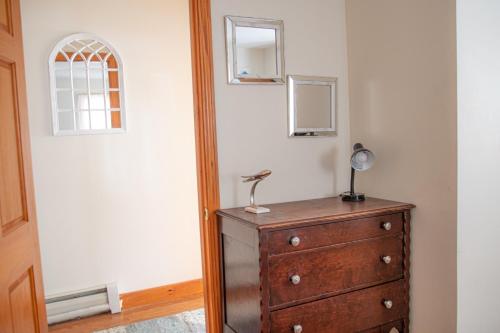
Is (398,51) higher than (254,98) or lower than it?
higher

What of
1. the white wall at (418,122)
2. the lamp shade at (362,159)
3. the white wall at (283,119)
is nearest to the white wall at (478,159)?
the white wall at (418,122)

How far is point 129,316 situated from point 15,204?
1826mm

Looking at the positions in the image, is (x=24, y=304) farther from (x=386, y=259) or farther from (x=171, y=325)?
(x=386, y=259)

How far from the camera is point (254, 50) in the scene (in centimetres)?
232

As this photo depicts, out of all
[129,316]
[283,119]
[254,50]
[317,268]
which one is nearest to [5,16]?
[254,50]

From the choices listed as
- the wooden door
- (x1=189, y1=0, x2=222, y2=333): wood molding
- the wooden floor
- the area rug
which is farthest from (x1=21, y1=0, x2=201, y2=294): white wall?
the wooden door

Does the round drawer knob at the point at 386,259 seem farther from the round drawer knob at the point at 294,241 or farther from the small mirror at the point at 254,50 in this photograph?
the small mirror at the point at 254,50

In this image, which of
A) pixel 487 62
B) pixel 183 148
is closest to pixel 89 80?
pixel 183 148

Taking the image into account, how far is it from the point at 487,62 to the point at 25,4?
9.66 feet

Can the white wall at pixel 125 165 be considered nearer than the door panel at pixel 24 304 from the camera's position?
No

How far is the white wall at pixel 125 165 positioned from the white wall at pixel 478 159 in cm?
212

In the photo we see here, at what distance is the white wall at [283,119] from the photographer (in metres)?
2.29

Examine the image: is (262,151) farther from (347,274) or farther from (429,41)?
(429,41)

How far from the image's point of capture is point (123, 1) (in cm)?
317
